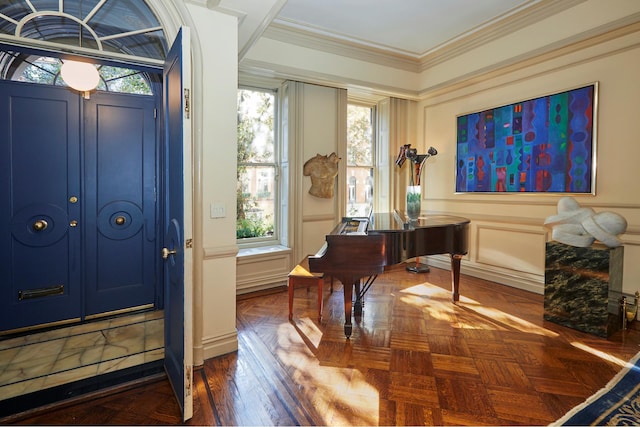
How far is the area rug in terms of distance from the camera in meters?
1.83

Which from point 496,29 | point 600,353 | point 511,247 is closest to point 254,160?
point 496,29

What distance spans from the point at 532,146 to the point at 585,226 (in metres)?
1.41

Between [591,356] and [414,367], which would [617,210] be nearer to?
[591,356]

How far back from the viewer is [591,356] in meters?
2.56

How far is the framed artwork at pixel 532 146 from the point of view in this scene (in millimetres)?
3578

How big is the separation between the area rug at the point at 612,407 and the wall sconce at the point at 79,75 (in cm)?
384

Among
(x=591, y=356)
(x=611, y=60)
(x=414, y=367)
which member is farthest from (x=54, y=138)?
(x=611, y=60)

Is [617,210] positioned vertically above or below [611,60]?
below

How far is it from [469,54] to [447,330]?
361 cm

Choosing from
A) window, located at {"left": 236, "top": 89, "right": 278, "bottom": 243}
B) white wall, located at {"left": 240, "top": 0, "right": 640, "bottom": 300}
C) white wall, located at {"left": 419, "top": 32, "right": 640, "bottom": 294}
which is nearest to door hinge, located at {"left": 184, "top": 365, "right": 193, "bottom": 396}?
window, located at {"left": 236, "top": 89, "right": 278, "bottom": 243}

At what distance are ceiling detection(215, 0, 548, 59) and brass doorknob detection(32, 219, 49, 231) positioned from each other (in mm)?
2306

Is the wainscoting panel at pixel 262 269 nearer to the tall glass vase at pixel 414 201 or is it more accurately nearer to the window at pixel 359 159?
the window at pixel 359 159

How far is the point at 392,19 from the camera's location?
13.2 feet

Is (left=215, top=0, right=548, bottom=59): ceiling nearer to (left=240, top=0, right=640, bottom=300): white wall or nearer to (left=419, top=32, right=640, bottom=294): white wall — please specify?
(left=240, top=0, right=640, bottom=300): white wall
